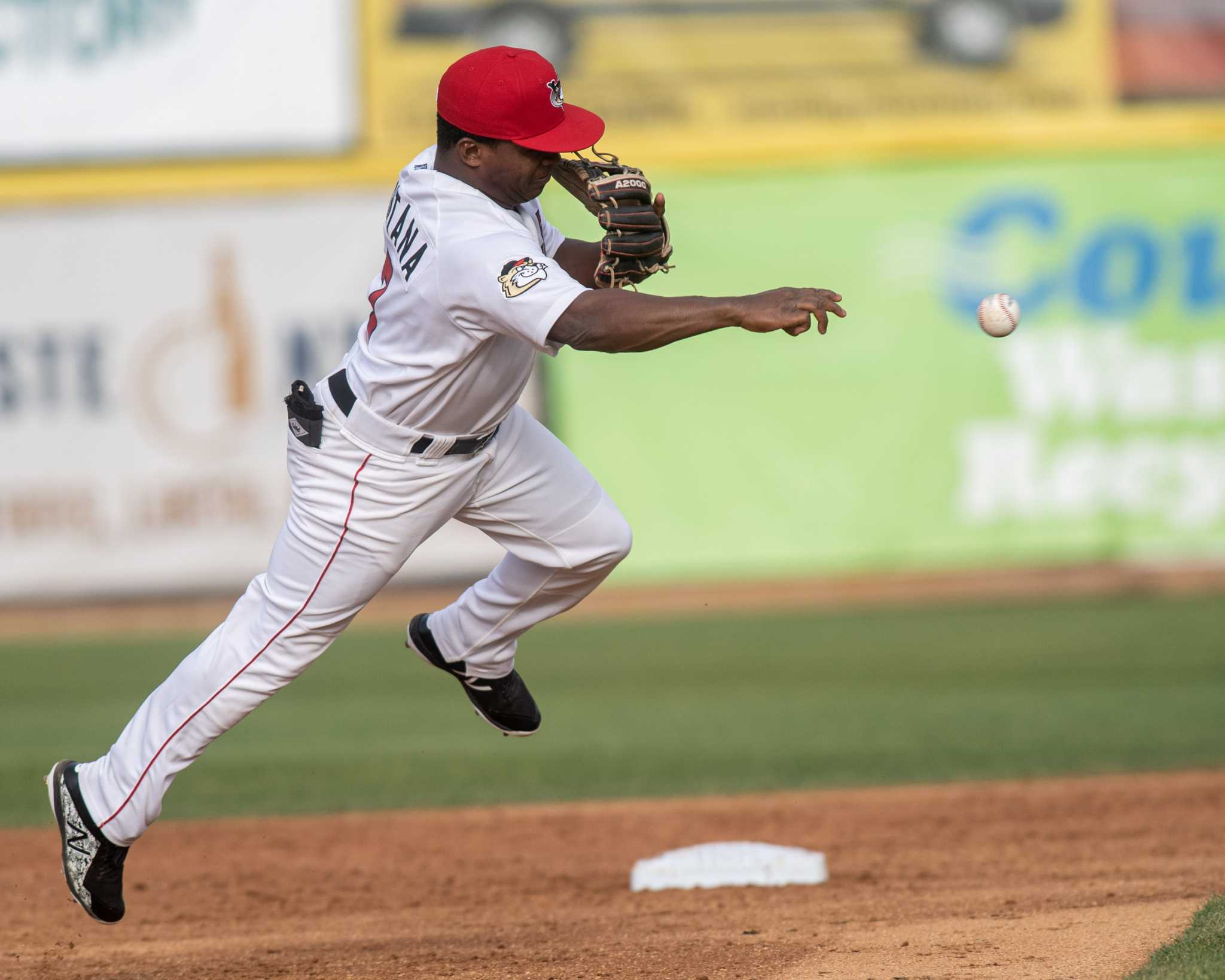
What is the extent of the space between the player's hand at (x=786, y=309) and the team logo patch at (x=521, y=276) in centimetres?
45

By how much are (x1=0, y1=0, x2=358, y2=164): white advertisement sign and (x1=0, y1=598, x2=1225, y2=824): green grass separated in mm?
3782

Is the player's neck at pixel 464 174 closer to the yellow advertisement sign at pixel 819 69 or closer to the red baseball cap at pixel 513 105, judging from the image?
the red baseball cap at pixel 513 105

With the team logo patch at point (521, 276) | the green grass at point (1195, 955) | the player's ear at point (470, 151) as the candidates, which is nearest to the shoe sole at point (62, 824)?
the team logo patch at point (521, 276)

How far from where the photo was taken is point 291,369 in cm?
1180

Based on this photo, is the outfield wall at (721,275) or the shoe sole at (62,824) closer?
the shoe sole at (62,824)

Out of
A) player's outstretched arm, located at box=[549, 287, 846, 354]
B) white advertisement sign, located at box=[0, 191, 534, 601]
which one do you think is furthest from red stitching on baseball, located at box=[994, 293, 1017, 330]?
white advertisement sign, located at box=[0, 191, 534, 601]

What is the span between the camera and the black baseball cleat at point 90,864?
3.94 metres

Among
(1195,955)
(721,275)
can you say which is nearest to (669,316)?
(1195,955)

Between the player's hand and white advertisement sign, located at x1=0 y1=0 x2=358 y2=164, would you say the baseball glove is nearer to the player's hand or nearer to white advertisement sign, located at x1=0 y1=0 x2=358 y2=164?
the player's hand

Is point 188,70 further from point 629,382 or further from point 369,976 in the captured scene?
point 369,976

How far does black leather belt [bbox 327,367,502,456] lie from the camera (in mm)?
3959

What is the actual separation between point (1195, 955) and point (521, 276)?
214cm

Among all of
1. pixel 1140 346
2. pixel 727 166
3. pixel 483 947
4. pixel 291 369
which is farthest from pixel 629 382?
pixel 483 947

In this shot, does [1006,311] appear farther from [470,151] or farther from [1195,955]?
[1195,955]
